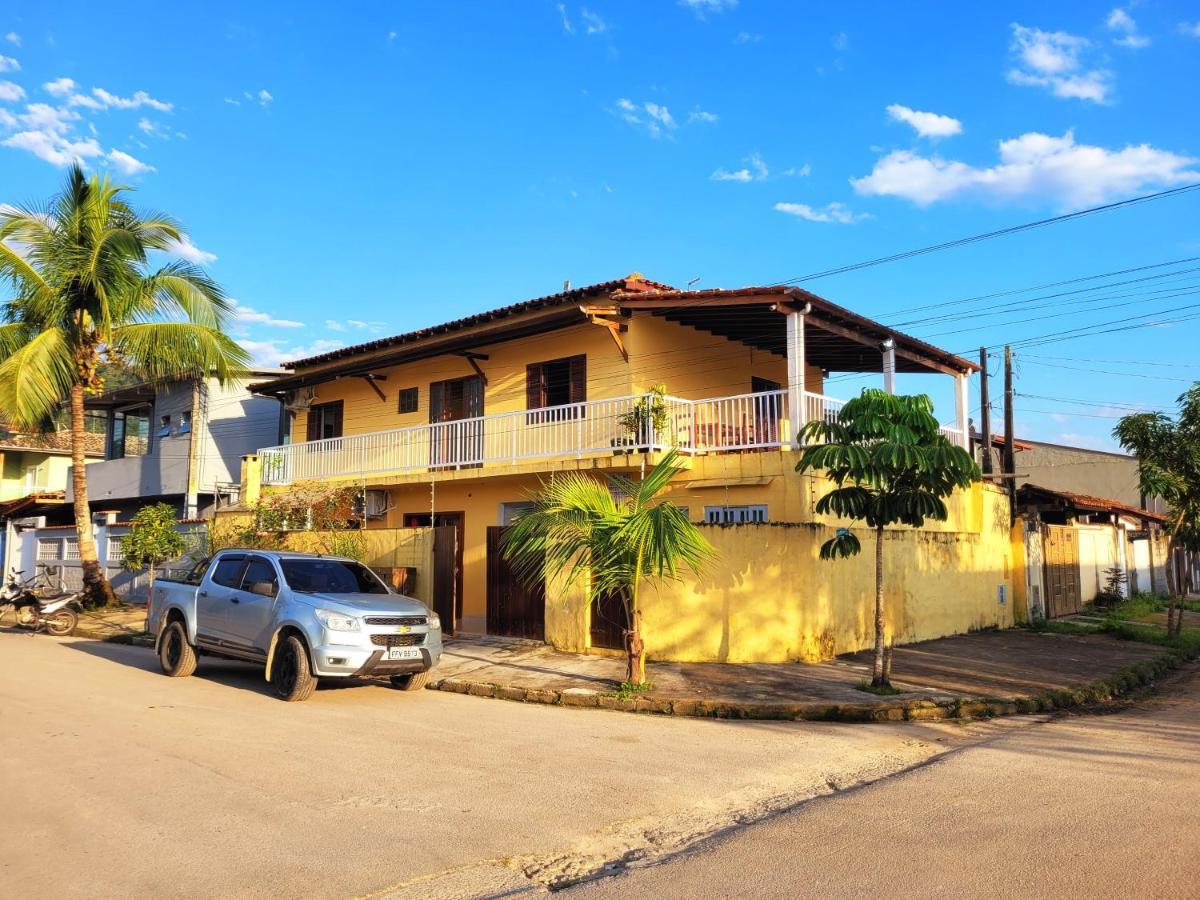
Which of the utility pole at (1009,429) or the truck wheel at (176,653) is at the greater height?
the utility pole at (1009,429)

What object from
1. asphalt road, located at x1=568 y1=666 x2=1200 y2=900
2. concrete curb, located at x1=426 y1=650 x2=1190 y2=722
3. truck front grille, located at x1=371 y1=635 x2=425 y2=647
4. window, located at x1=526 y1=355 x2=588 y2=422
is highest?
window, located at x1=526 y1=355 x2=588 y2=422

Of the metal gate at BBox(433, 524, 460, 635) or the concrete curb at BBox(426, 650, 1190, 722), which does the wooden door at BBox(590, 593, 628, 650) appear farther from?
the metal gate at BBox(433, 524, 460, 635)

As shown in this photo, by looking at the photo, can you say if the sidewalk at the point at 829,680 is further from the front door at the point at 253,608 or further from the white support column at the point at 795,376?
the white support column at the point at 795,376

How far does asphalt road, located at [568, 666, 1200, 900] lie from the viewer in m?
4.63

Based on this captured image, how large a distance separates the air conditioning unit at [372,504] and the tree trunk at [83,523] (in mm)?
6721

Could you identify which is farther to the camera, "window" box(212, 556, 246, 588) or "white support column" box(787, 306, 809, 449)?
"white support column" box(787, 306, 809, 449)

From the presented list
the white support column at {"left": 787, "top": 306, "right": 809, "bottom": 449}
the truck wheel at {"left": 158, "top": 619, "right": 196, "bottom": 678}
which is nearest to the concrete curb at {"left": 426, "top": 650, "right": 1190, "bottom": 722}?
the truck wheel at {"left": 158, "top": 619, "right": 196, "bottom": 678}

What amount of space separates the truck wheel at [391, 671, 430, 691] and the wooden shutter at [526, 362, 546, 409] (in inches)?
334

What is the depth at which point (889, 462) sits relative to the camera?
10078 mm

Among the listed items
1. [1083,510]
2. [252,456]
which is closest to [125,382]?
[252,456]

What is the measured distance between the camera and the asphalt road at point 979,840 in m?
4.63

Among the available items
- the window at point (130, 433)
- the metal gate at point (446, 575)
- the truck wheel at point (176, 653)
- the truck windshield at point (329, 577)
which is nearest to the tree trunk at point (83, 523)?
the metal gate at point (446, 575)

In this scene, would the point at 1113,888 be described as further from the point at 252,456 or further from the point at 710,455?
the point at 252,456

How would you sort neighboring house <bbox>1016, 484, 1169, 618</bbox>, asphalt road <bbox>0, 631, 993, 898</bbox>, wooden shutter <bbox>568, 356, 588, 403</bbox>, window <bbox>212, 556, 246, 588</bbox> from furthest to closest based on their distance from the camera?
1. neighboring house <bbox>1016, 484, 1169, 618</bbox>
2. wooden shutter <bbox>568, 356, 588, 403</bbox>
3. window <bbox>212, 556, 246, 588</bbox>
4. asphalt road <bbox>0, 631, 993, 898</bbox>
